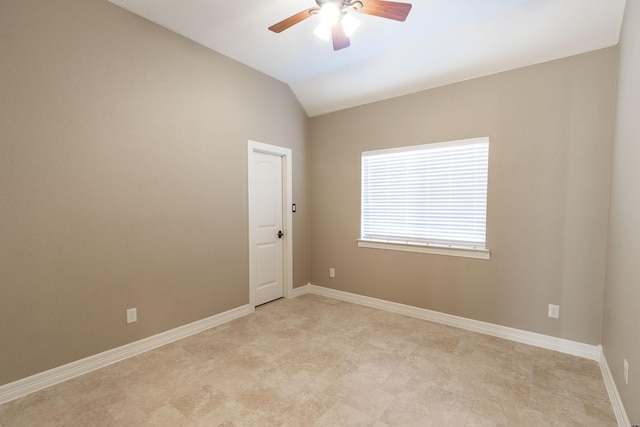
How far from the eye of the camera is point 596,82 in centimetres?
248

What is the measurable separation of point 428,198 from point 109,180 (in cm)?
322

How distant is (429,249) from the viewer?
3.41m

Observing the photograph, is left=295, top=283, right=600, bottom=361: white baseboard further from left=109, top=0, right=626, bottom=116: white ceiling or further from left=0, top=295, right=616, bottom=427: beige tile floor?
left=109, top=0, right=626, bottom=116: white ceiling

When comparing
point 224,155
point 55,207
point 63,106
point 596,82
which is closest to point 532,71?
point 596,82

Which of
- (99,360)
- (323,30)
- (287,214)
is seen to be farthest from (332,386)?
(323,30)

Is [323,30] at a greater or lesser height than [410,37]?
lesser

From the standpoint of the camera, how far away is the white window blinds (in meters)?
3.11

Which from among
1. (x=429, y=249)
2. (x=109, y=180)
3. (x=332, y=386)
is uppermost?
(x=109, y=180)

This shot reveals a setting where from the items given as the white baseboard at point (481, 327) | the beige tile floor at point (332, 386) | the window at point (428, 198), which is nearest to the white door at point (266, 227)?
the white baseboard at point (481, 327)

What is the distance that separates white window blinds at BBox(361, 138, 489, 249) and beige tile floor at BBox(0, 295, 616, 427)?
3.69ft

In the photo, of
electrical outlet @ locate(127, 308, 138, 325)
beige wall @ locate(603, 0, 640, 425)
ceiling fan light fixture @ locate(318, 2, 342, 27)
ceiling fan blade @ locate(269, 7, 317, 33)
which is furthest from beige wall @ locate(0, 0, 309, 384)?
beige wall @ locate(603, 0, 640, 425)

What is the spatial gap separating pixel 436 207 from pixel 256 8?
267 centimetres

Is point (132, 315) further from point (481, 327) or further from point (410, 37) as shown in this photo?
point (410, 37)

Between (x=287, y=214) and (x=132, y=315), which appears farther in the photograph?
(x=287, y=214)
